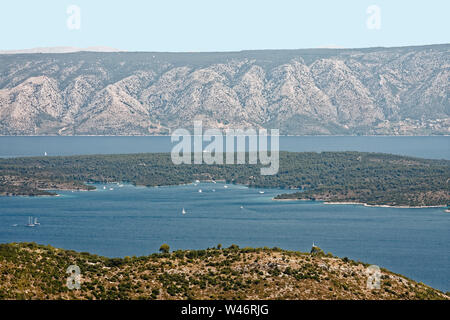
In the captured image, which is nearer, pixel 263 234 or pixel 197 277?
pixel 197 277

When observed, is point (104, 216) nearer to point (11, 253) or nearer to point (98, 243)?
point (98, 243)

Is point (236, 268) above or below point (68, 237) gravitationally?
above

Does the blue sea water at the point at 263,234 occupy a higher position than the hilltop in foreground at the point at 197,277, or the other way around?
the hilltop in foreground at the point at 197,277

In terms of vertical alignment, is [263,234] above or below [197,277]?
below

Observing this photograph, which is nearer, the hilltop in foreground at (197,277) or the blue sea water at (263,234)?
the hilltop in foreground at (197,277)

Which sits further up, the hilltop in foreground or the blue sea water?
the hilltop in foreground

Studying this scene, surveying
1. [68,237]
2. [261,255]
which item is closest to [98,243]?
[68,237]

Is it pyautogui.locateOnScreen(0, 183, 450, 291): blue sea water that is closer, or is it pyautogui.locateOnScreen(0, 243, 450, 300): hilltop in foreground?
pyautogui.locateOnScreen(0, 243, 450, 300): hilltop in foreground
